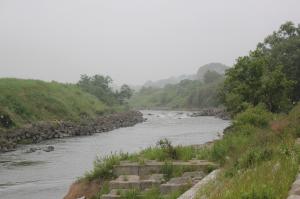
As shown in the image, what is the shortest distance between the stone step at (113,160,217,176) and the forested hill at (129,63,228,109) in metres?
91.3

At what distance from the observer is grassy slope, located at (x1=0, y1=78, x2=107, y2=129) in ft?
153

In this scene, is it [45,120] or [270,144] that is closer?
[270,144]

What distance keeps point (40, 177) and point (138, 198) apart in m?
11.9

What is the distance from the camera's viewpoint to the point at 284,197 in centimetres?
615

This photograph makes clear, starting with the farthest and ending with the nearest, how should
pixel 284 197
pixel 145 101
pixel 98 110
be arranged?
pixel 145 101 < pixel 98 110 < pixel 284 197

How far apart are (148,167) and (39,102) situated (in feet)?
141

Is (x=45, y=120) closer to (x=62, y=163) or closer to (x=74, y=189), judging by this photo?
(x=62, y=163)

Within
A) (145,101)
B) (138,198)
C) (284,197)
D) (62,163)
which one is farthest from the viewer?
(145,101)

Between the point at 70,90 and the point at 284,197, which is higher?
the point at 70,90

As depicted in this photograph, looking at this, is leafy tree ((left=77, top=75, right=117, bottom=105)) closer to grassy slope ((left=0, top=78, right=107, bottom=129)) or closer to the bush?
grassy slope ((left=0, top=78, right=107, bottom=129))

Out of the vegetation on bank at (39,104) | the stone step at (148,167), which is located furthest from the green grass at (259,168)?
the vegetation on bank at (39,104)

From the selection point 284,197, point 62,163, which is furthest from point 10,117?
point 284,197

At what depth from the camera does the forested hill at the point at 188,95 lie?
4887 inches

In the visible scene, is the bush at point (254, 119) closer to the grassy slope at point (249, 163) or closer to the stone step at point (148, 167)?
the grassy slope at point (249, 163)
